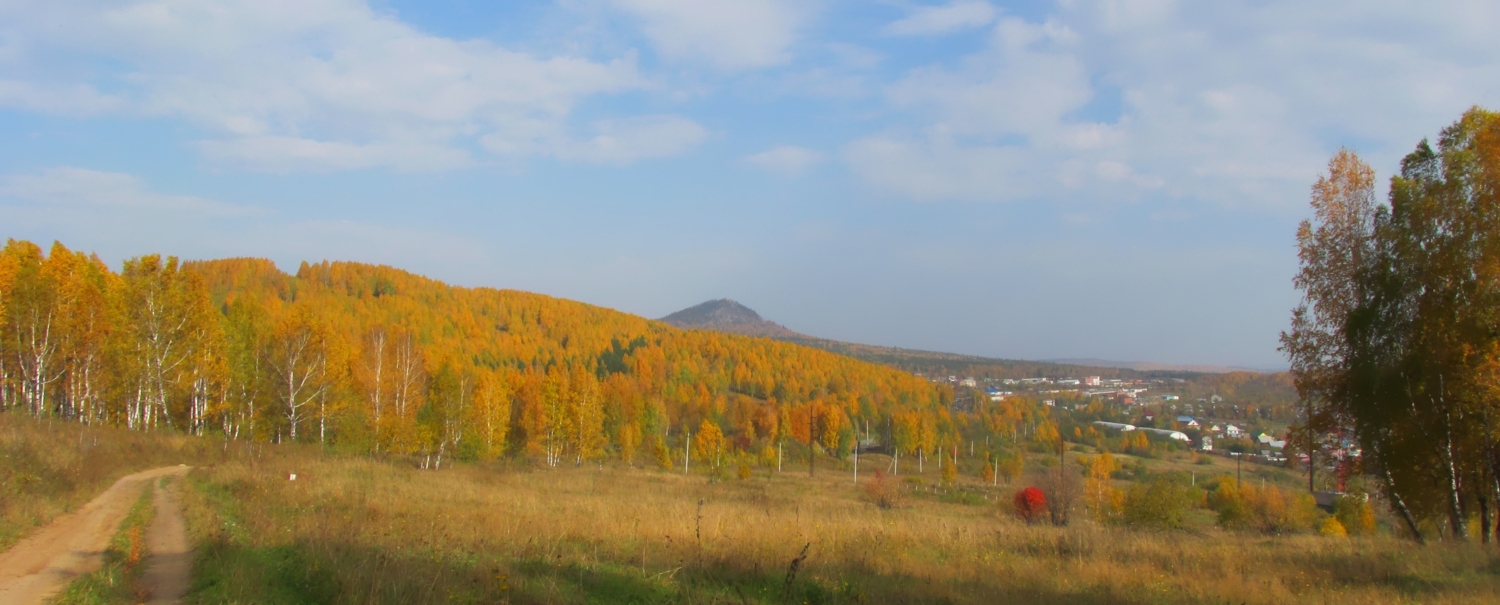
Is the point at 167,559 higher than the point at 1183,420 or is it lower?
higher

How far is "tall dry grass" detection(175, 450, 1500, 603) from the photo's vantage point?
7.40 metres

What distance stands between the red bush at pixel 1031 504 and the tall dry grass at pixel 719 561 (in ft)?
58.8

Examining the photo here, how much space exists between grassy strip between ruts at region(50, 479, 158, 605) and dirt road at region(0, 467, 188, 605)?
0.14m

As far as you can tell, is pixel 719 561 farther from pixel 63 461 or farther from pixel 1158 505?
pixel 1158 505

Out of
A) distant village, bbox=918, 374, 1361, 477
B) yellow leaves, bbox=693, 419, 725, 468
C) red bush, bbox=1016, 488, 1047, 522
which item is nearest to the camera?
red bush, bbox=1016, 488, 1047, 522

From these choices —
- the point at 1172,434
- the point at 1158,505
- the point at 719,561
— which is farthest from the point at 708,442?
the point at 1172,434

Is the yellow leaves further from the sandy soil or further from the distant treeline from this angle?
the sandy soil

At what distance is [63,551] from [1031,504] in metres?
32.8

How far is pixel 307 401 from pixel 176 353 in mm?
5532

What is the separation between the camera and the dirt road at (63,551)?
788cm

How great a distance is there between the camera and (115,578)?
26.0 feet

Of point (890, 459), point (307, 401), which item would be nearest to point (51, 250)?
point (307, 401)

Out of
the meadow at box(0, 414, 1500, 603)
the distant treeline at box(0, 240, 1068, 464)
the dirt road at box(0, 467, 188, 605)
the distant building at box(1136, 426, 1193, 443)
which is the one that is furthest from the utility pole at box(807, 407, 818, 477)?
the dirt road at box(0, 467, 188, 605)

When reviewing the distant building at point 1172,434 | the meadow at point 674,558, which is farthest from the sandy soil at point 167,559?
the distant building at point 1172,434
